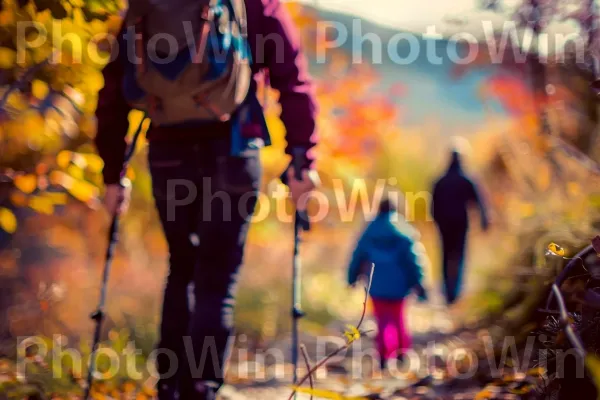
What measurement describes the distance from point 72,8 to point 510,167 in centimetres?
338

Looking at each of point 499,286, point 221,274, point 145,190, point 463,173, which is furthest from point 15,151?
point 463,173

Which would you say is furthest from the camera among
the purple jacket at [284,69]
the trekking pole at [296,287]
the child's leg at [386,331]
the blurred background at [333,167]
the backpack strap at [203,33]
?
the child's leg at [386,331]

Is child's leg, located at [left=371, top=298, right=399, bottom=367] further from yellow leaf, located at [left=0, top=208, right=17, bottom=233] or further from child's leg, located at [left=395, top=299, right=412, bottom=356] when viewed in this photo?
yellow leaf, located at [left=0, top=208, right=17, bottom=233]

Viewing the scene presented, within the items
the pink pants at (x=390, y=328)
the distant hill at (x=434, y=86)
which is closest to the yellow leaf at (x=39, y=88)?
the pink pants at (x=390, y=328)

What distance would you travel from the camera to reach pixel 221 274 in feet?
5.81

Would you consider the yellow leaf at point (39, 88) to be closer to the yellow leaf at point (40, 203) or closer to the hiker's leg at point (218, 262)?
the yellow leaf at point (40, 203)

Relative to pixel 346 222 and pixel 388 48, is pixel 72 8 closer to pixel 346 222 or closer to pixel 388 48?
pixel 388 48

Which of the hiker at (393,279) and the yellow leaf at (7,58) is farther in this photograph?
the hiker at (393,279)

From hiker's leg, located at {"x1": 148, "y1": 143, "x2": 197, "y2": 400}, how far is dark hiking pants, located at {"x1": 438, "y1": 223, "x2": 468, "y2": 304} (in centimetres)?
260

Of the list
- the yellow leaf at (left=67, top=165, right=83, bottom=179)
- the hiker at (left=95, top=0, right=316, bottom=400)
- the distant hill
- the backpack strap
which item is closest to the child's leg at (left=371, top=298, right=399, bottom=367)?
the hiker at (left=95, top=0, right=316, bottom=400)

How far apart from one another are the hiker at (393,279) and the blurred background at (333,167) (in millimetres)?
494

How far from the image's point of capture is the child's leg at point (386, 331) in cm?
309

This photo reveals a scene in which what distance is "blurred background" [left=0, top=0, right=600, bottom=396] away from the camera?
2527mm

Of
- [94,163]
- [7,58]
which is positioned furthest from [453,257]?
[7,58]
